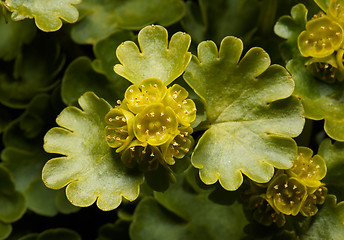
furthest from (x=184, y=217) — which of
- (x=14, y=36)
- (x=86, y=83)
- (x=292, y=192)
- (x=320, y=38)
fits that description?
(x=14, y=36)

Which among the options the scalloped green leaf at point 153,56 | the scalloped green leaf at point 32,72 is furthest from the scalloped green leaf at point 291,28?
the scalloped green leaf at point 32,72

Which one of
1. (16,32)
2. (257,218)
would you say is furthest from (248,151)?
(16,32)

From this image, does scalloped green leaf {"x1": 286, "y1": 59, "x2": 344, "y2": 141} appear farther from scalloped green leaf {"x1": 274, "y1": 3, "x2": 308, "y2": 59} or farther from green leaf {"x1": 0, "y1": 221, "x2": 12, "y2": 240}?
green leaf {"x1": 0, "y1": 221, "x2": 12, "y2": 240}

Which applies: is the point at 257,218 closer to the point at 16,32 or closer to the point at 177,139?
the point at 177,139

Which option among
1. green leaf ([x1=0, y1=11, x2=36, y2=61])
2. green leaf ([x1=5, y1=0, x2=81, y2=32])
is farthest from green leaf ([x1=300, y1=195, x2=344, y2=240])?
green leaf ([x1=0, y1=11, x2=36, y2=61])

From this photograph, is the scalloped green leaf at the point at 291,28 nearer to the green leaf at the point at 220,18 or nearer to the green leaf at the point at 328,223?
the green leaf at the point at 220,18

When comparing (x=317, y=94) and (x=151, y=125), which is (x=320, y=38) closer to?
(x=317, y=94)

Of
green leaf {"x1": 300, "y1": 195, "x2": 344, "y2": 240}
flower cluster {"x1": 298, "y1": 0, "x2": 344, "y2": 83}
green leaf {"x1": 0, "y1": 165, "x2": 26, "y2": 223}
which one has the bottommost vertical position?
green leaf {"x1": 0, "y1": 165, "x2": 26, "y2": 223}

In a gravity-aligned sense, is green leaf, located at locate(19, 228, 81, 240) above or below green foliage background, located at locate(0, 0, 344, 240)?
below
